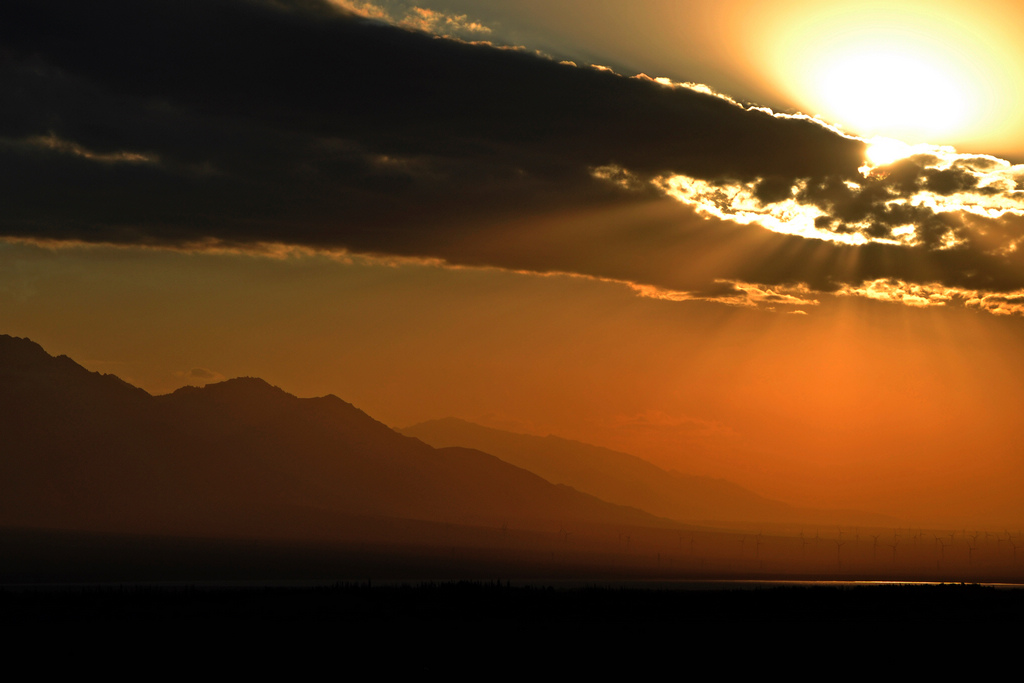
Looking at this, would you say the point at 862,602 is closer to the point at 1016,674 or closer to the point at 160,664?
the point at 1016,674

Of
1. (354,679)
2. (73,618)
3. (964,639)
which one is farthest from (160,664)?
(964,639)

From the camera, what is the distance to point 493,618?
342 ft

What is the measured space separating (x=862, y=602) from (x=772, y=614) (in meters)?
33.8

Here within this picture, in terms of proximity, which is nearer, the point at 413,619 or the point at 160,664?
the point at 160,664

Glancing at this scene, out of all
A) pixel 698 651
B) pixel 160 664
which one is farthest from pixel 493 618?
pixel 160 664

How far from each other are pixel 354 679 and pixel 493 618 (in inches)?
1688

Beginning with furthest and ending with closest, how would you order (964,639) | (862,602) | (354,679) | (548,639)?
(862,602) < (964,639) < (548,639) < (354,679)

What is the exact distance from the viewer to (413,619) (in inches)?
4031

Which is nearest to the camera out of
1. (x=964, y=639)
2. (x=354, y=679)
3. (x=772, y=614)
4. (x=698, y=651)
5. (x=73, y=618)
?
(x=354, y=679)

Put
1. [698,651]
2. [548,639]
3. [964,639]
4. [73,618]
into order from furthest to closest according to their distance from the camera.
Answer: [73,618] < [964,639] < [548,639] < [698,651]

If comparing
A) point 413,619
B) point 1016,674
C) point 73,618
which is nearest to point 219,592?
point 73,618

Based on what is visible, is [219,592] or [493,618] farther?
[219,592]

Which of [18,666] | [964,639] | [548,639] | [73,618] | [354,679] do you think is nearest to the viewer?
[354,679]

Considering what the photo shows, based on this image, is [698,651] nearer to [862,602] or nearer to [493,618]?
[493,618]
